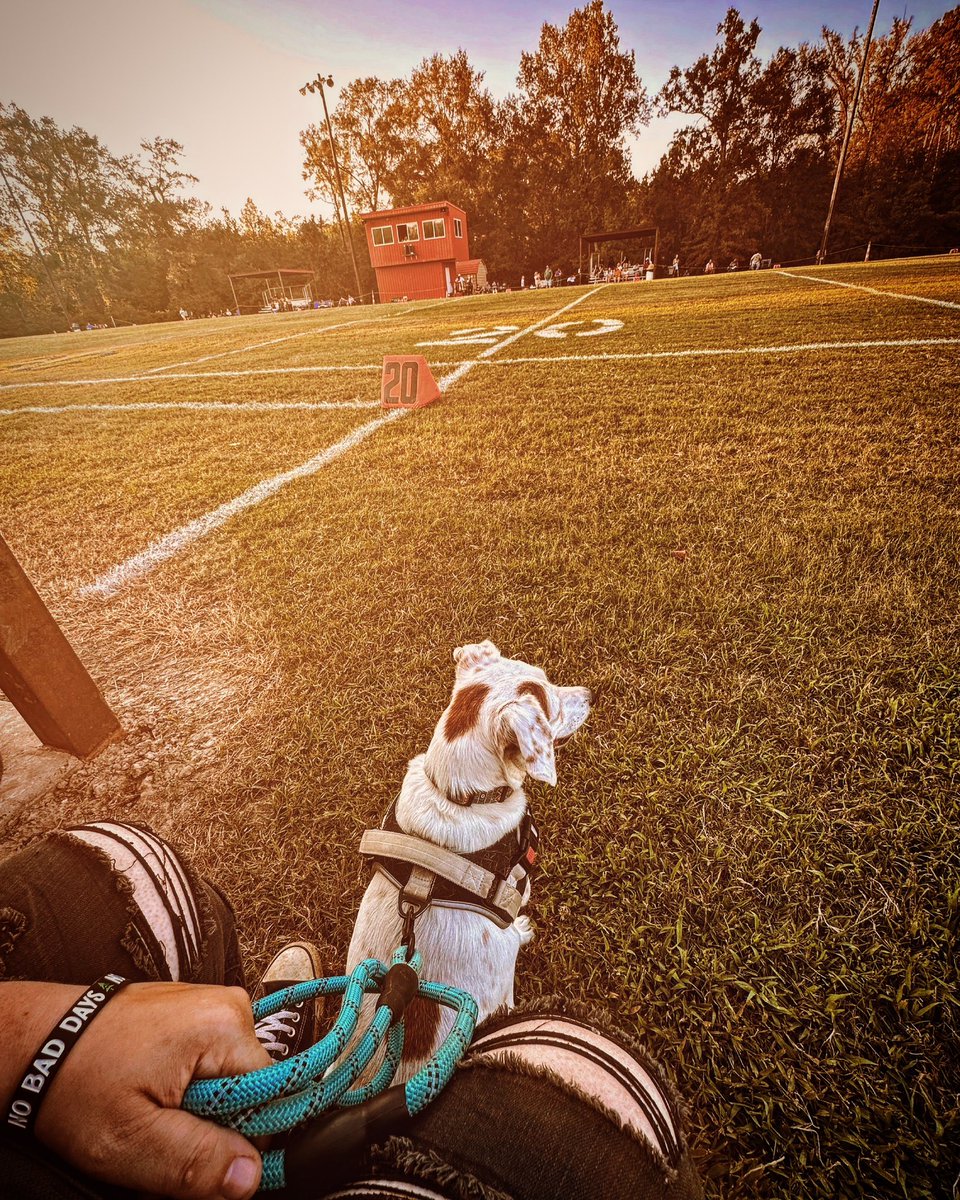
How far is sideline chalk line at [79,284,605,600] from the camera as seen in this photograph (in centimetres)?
347

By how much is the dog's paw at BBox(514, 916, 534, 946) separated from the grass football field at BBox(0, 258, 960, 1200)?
6cm

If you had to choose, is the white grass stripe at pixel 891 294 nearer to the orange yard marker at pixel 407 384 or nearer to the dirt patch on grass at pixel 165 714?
the orange yard marker at pixel 407 384

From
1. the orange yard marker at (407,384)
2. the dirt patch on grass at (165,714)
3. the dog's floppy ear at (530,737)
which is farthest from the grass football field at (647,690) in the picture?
the orange yard marker at (407,384)

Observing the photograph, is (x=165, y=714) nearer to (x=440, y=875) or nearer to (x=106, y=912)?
(x=106, y=912)

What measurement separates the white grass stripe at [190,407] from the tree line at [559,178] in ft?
128

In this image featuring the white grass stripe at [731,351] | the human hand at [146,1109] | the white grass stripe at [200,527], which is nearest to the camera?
the human hand at [146,1109]

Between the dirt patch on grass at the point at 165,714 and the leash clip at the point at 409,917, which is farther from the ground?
the leash clip at the point at 409,917

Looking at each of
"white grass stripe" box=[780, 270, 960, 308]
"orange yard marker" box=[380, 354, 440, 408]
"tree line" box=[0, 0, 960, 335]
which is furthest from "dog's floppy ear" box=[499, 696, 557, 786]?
"tree line" box=[0, 0, 960, 335]

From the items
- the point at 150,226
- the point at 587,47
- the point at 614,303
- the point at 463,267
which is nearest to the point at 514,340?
the point at 614,303

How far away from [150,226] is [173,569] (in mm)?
83128

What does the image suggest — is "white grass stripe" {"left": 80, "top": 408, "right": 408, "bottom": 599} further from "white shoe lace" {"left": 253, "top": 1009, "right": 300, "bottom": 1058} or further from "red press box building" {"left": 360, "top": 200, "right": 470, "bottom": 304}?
"red press box building" {"left": 360, "top": 200, "right": 470, "bottom": 304}

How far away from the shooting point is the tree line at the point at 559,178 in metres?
36.0

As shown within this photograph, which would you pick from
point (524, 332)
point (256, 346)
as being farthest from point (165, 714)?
point (256, 346)

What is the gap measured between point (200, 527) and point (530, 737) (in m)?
3.63
